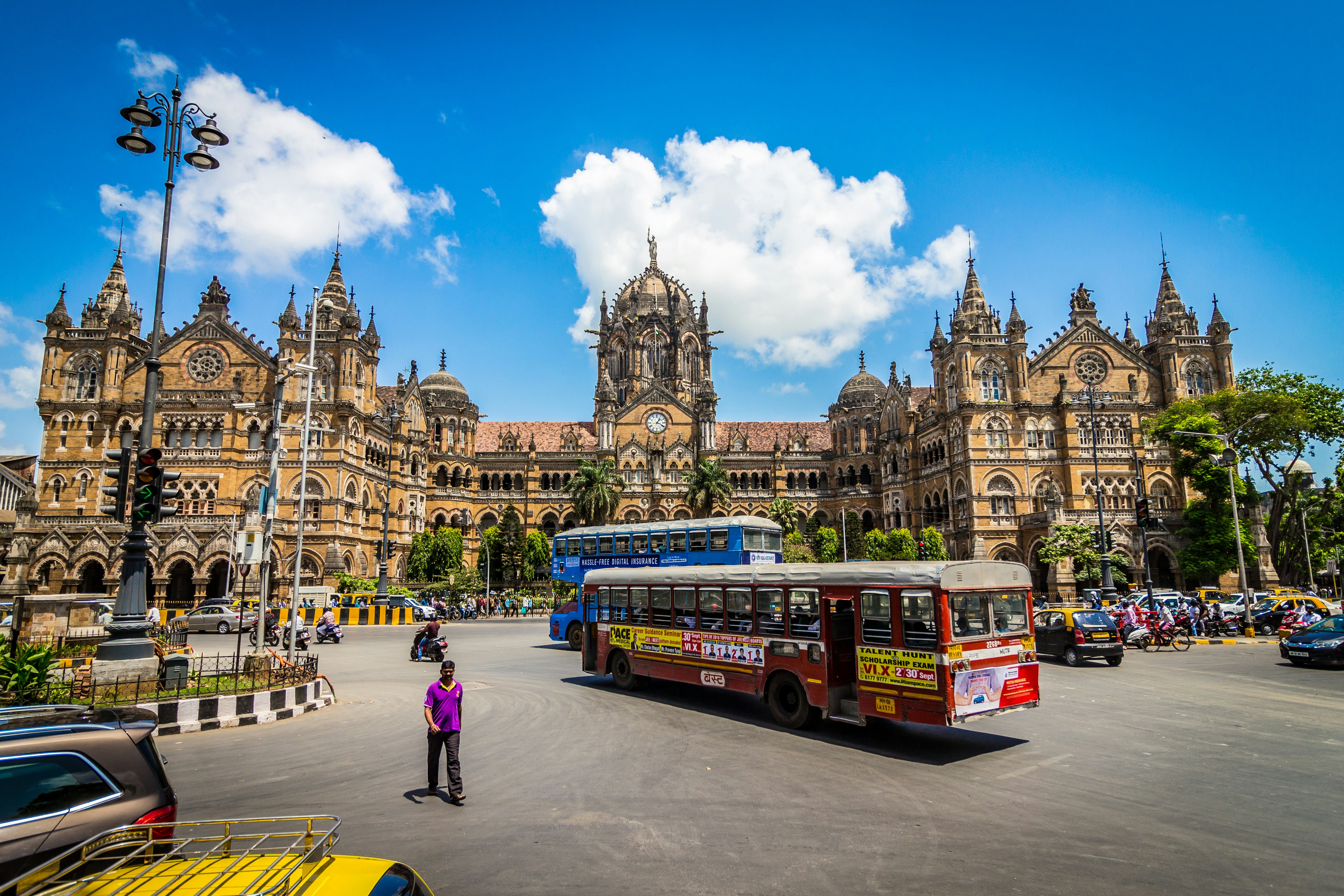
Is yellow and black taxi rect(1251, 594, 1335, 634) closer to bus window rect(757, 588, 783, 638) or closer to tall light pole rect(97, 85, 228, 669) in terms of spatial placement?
bus window rect(757, 588, 783, 638)

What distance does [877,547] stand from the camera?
2025 inches

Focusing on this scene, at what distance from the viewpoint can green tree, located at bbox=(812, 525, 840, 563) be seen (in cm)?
5222

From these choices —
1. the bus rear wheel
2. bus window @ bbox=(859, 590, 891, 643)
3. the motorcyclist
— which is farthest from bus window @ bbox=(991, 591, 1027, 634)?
the motorcyclist

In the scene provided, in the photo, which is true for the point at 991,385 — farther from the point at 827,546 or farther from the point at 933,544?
the point at 827,546

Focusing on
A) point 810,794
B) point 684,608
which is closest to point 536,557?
point 684,608

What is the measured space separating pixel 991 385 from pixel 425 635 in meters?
43.5

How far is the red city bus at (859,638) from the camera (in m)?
10.4

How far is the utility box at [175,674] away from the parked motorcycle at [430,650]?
853 centimetres

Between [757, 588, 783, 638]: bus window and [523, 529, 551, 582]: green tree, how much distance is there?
44898 millimetres

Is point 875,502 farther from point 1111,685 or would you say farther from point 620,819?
point 620,819

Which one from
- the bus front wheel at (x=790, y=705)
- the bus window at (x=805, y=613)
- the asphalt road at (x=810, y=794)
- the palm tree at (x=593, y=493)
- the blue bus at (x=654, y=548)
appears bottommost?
the asphalt road at (x=810, y=794)

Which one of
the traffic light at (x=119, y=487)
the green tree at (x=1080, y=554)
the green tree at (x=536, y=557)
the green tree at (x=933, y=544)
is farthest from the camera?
the green tree at (x=536, y=557)

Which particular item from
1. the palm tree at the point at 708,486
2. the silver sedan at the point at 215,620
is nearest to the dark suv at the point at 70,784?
the silver sedan at the point at 215,620

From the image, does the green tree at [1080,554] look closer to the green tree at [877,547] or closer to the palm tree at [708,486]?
the green tree at [877,547]
